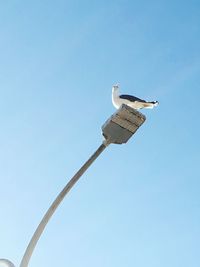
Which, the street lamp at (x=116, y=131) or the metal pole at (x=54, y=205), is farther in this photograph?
the street lamp at (x=116, y=131)

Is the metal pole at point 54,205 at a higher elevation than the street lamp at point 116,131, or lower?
lower

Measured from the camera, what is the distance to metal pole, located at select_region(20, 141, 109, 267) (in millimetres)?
4043

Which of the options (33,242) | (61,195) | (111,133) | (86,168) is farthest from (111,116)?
(33,242)

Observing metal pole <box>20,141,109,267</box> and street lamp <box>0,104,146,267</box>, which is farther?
street lamp <box>0,104,146,267</box>

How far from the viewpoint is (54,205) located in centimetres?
427

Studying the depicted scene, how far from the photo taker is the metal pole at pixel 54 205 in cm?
404

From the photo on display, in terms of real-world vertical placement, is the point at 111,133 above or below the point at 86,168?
above

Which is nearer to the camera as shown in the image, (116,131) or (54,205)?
(54,205)

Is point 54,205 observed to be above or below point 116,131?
below

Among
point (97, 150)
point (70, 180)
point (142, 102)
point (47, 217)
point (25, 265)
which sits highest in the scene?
point (142, 102)

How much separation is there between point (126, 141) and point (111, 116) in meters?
0.31

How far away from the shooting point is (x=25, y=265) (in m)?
3.98

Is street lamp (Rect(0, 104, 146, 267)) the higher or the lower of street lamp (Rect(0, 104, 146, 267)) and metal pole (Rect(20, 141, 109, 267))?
the higher

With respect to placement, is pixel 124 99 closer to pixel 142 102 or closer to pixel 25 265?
pixel 142 102
